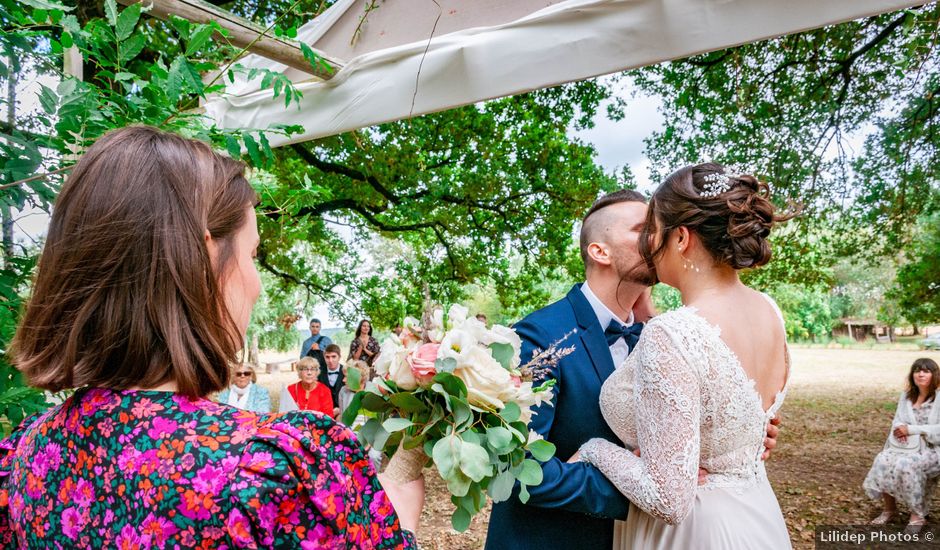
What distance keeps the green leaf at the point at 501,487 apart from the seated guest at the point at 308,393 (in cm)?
603

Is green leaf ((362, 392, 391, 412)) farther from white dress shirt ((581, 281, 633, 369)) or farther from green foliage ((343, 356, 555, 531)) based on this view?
white dress shirt ((581, 281, 633, 369))

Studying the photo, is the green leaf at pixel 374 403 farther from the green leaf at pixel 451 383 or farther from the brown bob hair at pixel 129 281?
the brown bob hair at pixel 129 281

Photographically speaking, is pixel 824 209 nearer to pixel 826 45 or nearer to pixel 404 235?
pixel 826 45

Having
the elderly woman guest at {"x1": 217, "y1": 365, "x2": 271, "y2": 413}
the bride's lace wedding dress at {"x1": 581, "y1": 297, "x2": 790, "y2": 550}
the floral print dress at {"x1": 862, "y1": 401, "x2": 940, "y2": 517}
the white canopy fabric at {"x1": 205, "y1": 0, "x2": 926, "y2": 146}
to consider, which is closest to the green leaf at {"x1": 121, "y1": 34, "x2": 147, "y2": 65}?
the white canopy fabric at {"x1": 205, "y1": 0, "x2": 926, "y2": 146}

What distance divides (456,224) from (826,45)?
18.6ft

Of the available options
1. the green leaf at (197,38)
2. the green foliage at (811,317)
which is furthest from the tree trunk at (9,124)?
the green foliage at (811,317)

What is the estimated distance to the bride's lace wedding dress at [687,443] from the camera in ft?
5.41

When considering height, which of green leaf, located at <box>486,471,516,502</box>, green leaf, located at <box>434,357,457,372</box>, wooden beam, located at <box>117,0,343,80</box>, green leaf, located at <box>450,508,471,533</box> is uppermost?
wooden beam, located at <box>117,0,343,80</box>

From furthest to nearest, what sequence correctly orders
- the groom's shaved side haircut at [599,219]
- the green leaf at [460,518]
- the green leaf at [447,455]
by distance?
1. the groom's shaved side haircut at [599,219]
2. the green leaf at [460,518]
3. the green leaf at [447,455]

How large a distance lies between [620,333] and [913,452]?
625 cm

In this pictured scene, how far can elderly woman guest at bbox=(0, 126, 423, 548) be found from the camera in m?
0.87

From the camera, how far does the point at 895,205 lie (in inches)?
339

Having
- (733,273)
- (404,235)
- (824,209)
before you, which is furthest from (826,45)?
(404,235)

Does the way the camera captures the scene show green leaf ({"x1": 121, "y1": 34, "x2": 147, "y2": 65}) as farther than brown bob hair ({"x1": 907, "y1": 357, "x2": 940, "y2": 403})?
No
